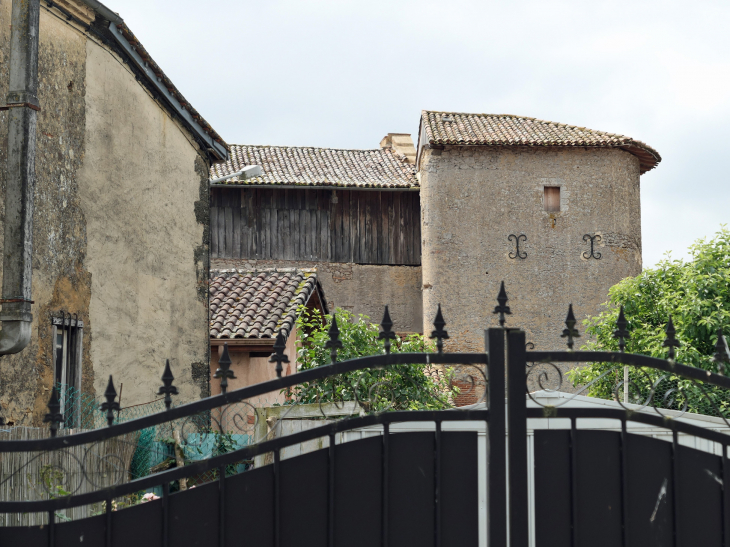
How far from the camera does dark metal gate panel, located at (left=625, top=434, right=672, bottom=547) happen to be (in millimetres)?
3590

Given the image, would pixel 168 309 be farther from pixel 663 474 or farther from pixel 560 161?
pixel 560 161

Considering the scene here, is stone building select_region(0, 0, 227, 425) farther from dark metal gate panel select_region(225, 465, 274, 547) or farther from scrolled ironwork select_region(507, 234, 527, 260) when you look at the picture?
scrolled ironwork select_region(507, 234, 527, 260)

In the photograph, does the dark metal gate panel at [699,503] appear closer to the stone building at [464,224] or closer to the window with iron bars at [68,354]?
the window with iron bars at [68,354]

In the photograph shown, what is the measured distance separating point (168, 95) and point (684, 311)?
890 cm

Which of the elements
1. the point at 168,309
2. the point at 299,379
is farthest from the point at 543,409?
the point at 168,309

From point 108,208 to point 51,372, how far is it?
7.82 ft

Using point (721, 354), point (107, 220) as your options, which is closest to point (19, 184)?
point (107, 220)

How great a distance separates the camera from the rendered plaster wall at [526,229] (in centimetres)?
2188

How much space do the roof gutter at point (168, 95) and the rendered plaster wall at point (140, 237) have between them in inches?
7.0

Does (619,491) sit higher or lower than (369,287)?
lower

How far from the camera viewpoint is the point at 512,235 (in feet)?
72.7

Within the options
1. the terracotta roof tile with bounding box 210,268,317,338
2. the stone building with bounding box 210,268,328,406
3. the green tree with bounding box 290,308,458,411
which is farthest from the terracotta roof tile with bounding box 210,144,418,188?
the green tree with bounding box 290,308,458,411

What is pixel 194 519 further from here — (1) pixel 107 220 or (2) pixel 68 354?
(1) pixel 107 220

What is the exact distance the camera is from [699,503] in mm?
3621
